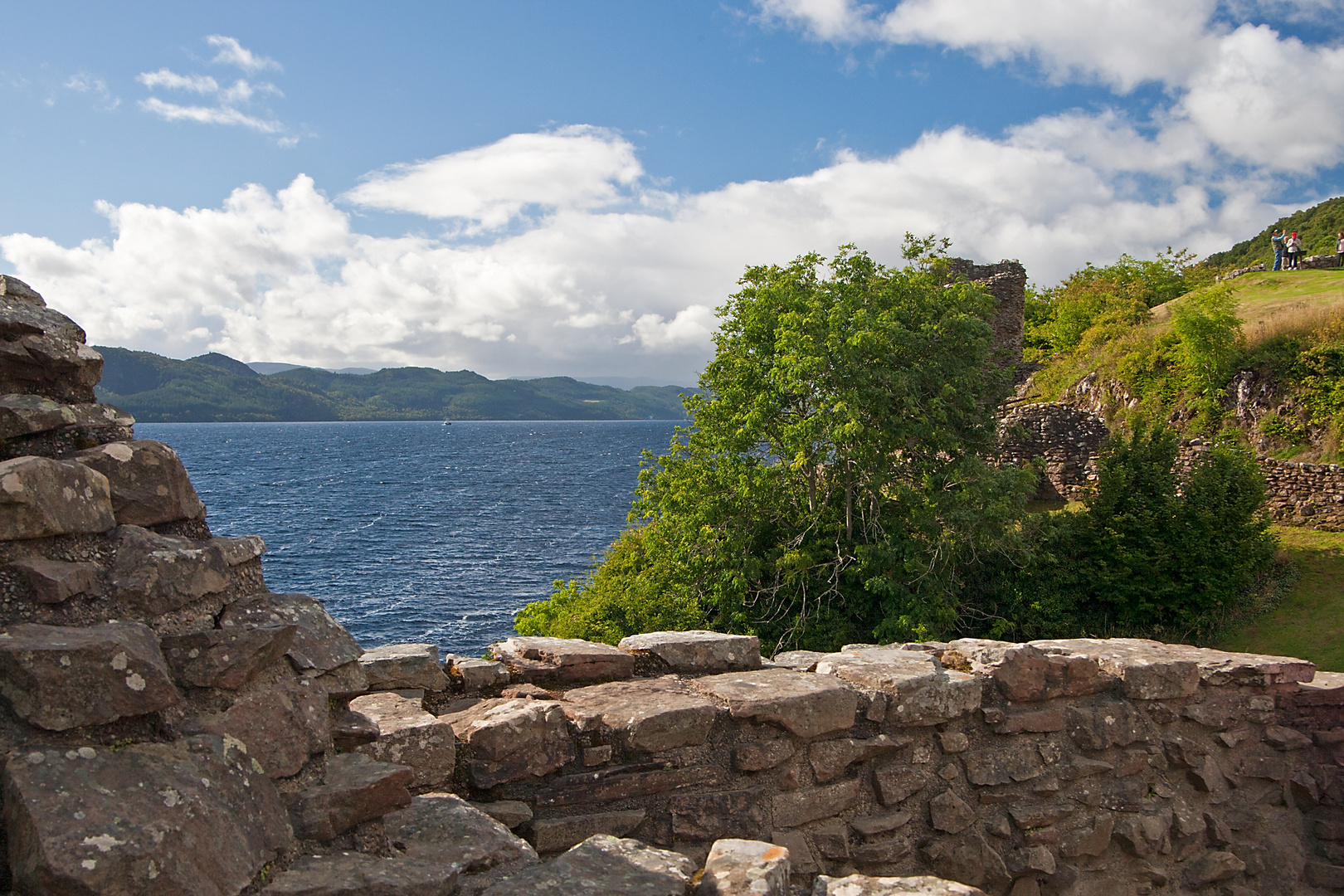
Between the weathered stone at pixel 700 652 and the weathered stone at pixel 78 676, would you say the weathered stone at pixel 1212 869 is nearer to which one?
the weathered stone at pixel 700 652

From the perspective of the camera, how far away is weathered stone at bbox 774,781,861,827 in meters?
6.34

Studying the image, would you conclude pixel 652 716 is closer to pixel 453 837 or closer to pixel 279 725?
pixel 453 837

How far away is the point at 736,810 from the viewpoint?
6121 millimetres

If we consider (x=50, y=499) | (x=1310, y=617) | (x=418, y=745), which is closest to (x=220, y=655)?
(x=50, y=499)

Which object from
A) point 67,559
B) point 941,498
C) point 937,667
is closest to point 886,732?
point 937,667

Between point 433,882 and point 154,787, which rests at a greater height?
point 154,787

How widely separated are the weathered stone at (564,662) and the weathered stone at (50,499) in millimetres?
3519

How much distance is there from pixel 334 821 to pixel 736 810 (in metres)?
2.94

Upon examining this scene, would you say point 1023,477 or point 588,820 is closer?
point 588,820

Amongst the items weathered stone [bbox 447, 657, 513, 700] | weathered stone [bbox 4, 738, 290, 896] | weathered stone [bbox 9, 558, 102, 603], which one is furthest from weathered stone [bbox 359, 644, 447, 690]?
weathered stone [bbox 9, 558, 102, 603]

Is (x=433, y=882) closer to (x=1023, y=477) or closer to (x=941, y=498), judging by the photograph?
(x=941, y=498)

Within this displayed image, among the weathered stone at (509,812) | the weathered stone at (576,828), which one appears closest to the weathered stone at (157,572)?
the weathered stone at (509,812)

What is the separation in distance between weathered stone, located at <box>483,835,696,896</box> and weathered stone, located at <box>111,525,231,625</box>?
79.8 inches

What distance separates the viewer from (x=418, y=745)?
535cm
